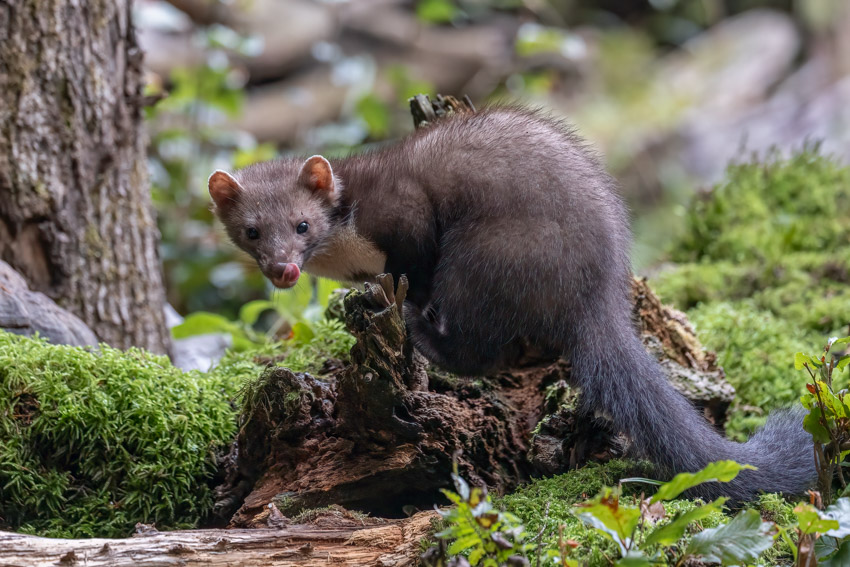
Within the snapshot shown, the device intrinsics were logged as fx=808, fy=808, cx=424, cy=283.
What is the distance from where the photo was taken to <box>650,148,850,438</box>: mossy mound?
4613mm

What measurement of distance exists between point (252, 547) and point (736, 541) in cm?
154

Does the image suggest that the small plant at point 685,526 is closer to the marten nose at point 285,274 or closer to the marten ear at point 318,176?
the marten nose at point 285,274

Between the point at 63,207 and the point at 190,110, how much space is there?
4.01m

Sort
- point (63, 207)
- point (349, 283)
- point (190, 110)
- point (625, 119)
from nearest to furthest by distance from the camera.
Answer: point (349, 283), point (63, 207), point (190, 110), point (625, 119)

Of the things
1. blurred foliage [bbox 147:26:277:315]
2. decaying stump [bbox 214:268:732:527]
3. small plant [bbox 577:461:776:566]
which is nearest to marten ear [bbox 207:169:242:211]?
decaying stump [bbox 214:268:732:527]

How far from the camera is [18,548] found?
101 inches

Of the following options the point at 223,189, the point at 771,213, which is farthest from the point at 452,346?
the point at 771,213

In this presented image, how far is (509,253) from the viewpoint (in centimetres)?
346

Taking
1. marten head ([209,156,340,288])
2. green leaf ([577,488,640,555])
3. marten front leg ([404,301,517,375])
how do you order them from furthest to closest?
marten head ([209,156,340,288]) < marten front leg ([404,301,517,375]) < green leaf ([577,488,640,555])

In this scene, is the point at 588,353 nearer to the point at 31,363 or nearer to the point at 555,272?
the point at 555,272

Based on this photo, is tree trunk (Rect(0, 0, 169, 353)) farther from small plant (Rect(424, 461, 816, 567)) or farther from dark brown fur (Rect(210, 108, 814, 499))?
small plant (Rect(424, 461, 816, 567))

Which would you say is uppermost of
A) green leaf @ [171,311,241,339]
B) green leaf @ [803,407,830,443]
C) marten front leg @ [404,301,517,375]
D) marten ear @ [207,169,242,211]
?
marten ear @ [207,169,242,211]

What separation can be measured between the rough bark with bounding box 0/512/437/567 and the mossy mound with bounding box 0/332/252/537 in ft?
2.28

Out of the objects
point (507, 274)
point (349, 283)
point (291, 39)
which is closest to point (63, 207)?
point (349, 283)
